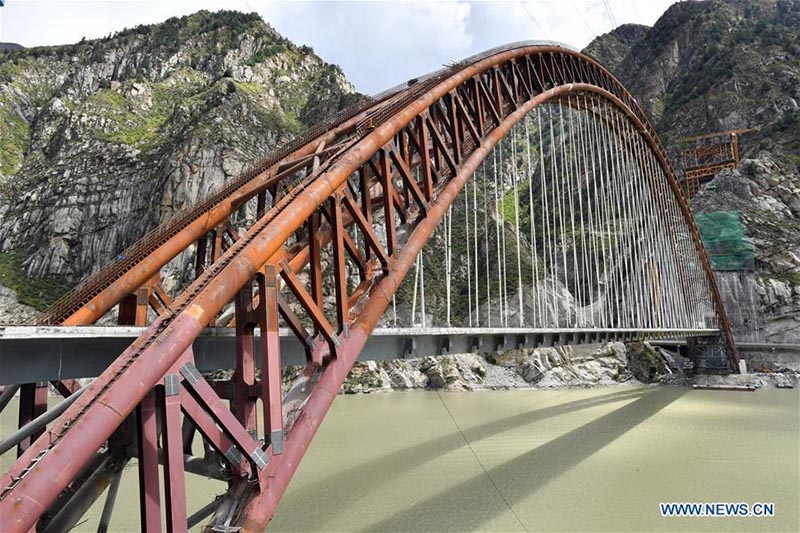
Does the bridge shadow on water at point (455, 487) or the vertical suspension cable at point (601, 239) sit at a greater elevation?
the vertical suspension cable at point (601, 239)

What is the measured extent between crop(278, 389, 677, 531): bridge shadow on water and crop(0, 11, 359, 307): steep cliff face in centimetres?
5062

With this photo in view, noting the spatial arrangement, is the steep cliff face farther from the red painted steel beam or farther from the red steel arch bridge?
the red painted steel beam

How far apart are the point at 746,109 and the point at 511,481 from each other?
9312 cm

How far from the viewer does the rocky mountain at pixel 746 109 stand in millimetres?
57688

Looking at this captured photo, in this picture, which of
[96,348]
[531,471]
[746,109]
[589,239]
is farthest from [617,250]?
[96,348]

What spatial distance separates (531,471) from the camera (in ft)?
61.2

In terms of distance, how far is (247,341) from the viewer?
23.2 feet

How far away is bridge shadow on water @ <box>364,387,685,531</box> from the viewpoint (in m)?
13.3

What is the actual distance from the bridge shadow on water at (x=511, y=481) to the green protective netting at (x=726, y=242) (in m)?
41.6

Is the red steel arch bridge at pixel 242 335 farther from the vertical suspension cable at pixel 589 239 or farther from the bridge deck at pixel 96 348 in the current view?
the vertical suspension cable at pixel 589 239

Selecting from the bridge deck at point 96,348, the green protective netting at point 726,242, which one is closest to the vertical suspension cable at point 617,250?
the green protective netting at point 726,242

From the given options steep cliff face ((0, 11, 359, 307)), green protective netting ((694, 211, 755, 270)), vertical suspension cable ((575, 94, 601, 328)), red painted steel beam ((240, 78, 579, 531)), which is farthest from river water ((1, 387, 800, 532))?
steep cliff face ((0, 11, 359, 307))

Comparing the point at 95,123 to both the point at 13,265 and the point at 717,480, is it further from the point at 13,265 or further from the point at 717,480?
the point at 717,480

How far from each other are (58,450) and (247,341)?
9.73 ft
